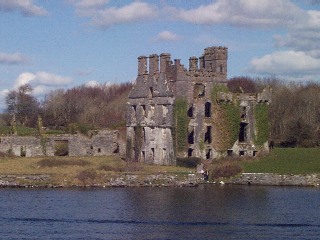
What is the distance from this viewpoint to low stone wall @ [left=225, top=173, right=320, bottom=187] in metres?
60.8

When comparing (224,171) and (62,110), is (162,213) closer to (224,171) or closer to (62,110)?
(224,171)

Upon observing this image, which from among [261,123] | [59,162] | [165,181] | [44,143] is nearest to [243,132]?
[261,123]

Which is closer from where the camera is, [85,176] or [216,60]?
[85,176]

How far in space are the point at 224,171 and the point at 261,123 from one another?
11.4 meters

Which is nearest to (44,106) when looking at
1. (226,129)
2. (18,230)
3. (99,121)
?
(99,121)

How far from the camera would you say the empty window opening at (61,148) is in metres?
75.9

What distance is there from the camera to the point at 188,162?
223 feet

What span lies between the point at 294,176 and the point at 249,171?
3.80 m

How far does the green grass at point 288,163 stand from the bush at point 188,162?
14.1ft

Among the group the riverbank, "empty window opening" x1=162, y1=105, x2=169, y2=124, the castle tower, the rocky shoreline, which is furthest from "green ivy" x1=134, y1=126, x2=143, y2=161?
the riverbank

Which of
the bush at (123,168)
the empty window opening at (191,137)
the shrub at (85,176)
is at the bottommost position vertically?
the shrub at (85,176)

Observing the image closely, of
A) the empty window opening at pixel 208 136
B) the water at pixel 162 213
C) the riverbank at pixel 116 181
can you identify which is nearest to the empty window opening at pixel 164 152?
the empty window opening at pixel 208 136

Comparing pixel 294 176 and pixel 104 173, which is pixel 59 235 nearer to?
pixel 104 173

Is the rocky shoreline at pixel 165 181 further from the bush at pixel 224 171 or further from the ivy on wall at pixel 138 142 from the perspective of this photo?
the ivy on wall at pixel 138 142
